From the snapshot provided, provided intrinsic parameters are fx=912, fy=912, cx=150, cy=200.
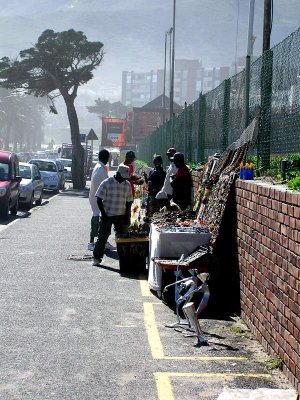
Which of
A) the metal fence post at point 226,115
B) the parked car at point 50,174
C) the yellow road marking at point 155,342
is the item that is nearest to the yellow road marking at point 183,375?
the yellow road marking at point 155,342

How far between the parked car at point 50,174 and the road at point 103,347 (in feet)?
90.4

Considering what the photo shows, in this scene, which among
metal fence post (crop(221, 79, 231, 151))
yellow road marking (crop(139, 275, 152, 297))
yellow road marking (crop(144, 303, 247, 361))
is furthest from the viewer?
metal fence post (crop(221, 79, 231, 151))

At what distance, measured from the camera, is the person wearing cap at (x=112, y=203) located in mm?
14352

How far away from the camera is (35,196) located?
2992cm

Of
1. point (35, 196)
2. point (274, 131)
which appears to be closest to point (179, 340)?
point (274, 131)

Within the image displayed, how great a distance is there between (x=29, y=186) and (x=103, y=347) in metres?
20.5

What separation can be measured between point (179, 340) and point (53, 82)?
48.0 metres

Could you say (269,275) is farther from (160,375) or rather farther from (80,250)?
(80,250)

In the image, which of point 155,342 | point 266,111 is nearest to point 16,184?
point 266,111

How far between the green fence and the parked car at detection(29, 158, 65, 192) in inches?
888

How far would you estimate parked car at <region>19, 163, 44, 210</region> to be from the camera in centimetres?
2805

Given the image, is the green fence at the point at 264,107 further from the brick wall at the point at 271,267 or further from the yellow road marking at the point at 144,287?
the yellow road marking at the point at 144,287

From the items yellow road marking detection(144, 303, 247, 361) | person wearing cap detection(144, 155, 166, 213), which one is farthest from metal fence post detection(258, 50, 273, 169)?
person wearing cap detection(144, 155, 166, 213)

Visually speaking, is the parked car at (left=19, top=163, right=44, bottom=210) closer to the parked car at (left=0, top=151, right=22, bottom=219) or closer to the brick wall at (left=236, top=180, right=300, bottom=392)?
the parked car at (left=0, top=151, right=22, bottom=219)
